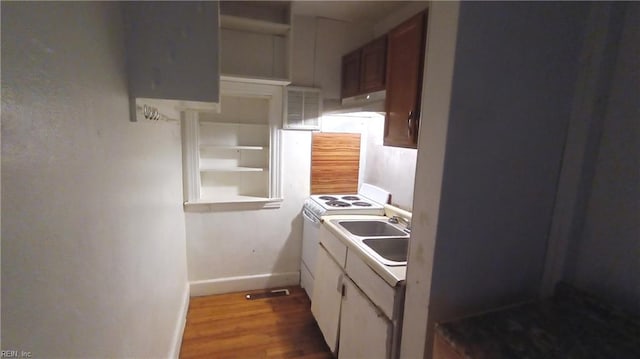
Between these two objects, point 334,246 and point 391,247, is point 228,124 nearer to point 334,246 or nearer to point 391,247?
point 334,246

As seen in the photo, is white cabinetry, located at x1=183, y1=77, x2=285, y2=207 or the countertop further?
white cabinetry, located at x1=183, y1=77, x2=285, y2=207

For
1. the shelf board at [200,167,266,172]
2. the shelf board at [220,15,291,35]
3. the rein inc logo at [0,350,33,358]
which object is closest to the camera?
the rein inc logo at [0,350,33,358]

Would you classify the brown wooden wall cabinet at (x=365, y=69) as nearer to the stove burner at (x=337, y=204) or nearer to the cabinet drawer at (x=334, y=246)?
the stove burner at (x=337, y=204)

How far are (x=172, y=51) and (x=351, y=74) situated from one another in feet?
5.80

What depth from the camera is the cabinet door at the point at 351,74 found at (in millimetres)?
2381

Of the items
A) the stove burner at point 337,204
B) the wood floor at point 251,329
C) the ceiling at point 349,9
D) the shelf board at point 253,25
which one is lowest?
the wood floor at point 251,329

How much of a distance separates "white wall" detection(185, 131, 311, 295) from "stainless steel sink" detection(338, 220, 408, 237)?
807mm

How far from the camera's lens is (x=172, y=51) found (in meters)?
0.98

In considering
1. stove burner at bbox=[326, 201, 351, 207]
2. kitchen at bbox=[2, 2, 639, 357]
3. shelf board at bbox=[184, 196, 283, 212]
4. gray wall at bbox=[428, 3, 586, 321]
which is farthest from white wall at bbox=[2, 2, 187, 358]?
stove burner at bbox=[326, 201, 351, 207]

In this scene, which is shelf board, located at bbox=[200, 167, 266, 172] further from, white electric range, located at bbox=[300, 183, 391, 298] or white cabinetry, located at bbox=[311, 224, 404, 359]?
white cabinetry, located at bbox=[311, 224, 404, 359]

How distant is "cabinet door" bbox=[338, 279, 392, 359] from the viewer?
54.3 inches

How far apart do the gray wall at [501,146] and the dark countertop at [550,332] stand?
0.10 metres

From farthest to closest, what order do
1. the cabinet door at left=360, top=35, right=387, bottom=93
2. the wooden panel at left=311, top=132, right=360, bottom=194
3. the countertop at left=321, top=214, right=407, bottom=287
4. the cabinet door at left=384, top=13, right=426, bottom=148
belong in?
the wooden panel at left=311, top=132, right=360, bottom=194 < the cabinet door at left=360, top=35, right=387, bottom=93 < the cabinet door at left=384, top=13, right=426, bottom=148 < the countertop at left=321, top=214, right=407, bottom=287

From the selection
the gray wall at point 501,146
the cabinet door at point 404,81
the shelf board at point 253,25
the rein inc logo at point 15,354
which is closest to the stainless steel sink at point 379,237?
the gray wall at point 501,146
